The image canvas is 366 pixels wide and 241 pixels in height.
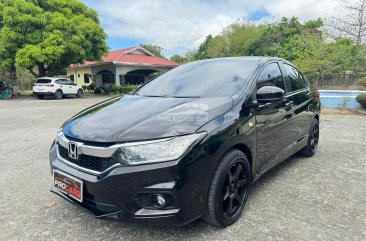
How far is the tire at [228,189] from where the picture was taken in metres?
2.21

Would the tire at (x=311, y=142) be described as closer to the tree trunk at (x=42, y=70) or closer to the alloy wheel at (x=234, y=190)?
the alloy wheel at (x=234, y=190)

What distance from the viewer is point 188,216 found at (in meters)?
2.06

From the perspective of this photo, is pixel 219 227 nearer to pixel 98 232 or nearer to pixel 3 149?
pixel 98 232

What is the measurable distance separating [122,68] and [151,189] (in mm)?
23226

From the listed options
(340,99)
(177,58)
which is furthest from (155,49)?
(340,99)

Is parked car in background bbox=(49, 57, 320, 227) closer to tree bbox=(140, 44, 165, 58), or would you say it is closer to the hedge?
the hedge

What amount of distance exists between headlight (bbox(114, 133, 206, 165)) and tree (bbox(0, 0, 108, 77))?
17.0 meters

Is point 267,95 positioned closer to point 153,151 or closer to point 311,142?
point 153,151

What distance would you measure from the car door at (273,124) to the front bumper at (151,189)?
0.95 metres

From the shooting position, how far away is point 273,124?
9.91ft

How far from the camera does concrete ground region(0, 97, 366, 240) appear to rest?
7.68 ft

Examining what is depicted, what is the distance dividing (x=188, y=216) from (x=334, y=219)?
57.6 inches

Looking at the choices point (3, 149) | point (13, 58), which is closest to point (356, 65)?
point (3, 149)

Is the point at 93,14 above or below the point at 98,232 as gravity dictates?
above
